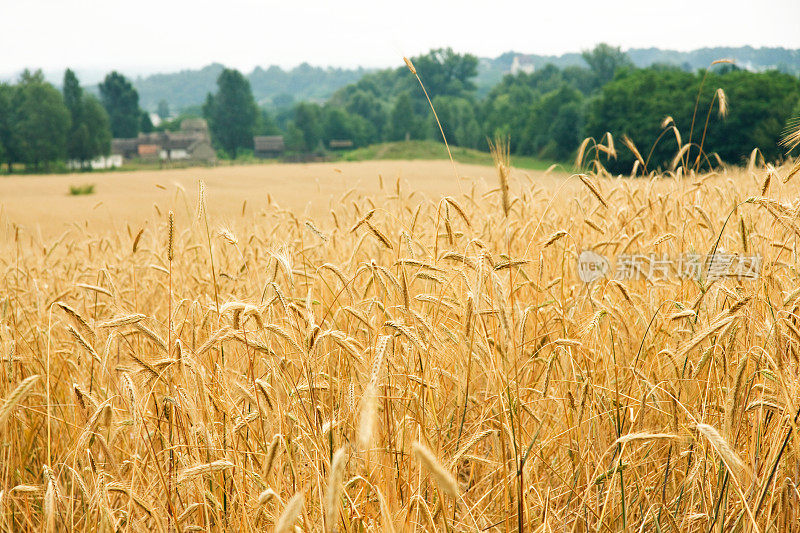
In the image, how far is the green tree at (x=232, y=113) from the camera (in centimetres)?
7600

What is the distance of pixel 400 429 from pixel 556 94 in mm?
58825

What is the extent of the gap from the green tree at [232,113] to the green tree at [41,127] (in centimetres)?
2657

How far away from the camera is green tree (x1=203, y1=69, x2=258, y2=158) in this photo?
249ft

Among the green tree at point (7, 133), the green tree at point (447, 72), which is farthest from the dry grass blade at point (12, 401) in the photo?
the green tree at point (447, 72)

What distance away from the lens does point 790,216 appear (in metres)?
2.05

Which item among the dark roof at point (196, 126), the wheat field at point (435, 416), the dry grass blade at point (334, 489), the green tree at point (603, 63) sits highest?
the green tree at point (603, 63)

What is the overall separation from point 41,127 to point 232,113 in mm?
30602

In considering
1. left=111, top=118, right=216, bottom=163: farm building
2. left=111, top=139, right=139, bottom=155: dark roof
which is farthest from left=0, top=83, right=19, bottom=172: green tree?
left=111, top=139, right=139, bottom=155: dark roof

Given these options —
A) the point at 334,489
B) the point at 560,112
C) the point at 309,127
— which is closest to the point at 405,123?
the point at 309,127

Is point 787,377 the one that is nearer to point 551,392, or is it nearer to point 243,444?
point 551,392

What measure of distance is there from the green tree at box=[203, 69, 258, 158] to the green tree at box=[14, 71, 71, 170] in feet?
87.2

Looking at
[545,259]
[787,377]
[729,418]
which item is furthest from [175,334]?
[545,259]

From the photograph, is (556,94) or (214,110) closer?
(556,94)

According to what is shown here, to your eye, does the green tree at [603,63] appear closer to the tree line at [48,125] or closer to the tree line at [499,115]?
the tree line at [499,115]
